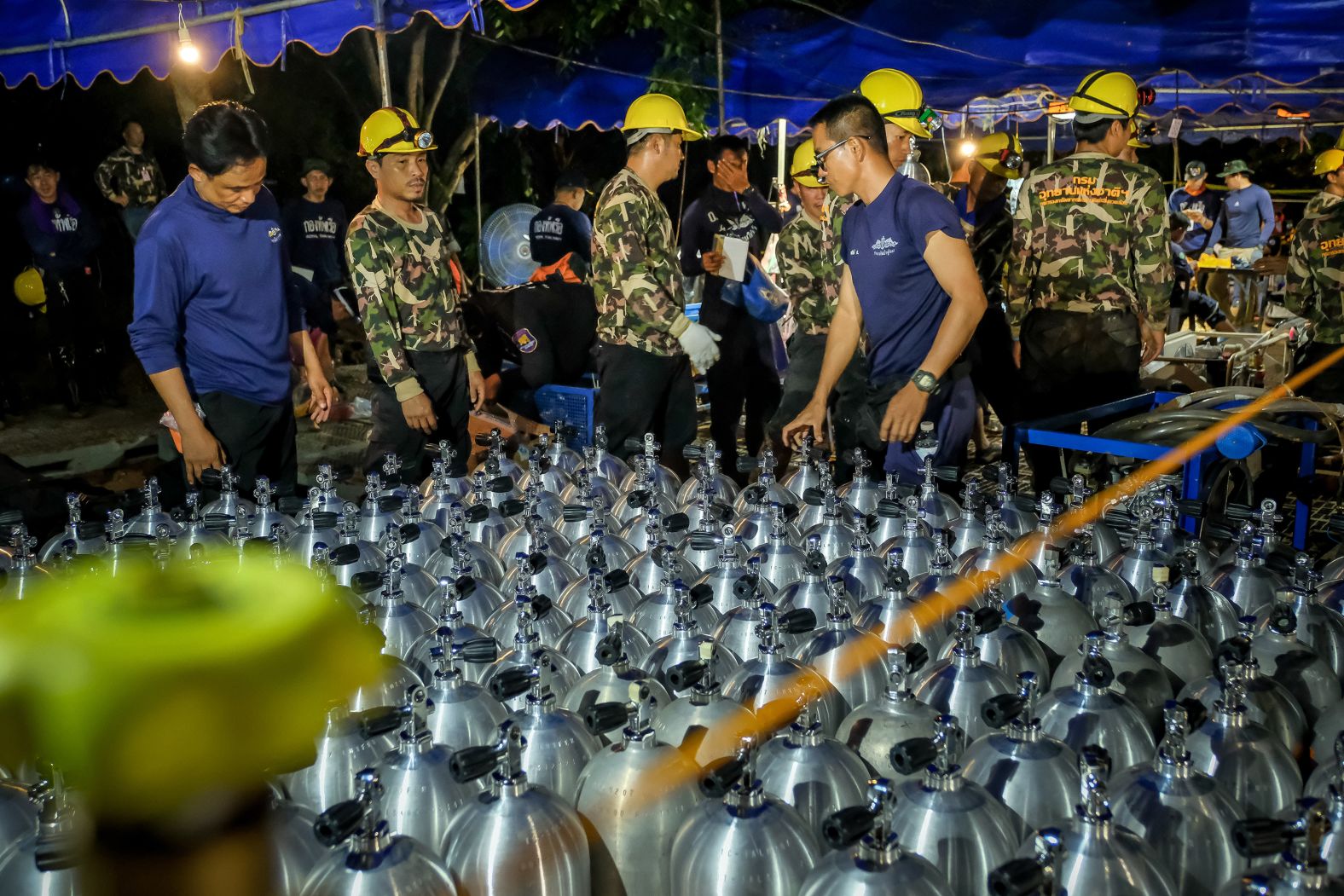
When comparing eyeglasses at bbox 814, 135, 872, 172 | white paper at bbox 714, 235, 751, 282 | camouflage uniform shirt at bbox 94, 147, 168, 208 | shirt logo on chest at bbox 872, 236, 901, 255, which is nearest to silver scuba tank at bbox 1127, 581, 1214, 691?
shirt logo on chest at bbox 872, 236, 901, 255

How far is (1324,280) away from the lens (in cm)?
684

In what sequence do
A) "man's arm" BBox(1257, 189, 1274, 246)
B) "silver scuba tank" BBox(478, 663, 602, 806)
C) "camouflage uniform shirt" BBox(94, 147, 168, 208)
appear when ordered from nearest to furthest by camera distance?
"silver scuba tank" BBox(478, 663, 602, 806), "camouflage uniform shirt" BBox(94, 147, 168, 208), "man's arm" BBox(1257, 189, 1274, 246)

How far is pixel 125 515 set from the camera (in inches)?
123

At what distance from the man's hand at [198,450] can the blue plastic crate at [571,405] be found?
6.80 ft

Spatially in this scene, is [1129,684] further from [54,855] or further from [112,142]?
[112,142]

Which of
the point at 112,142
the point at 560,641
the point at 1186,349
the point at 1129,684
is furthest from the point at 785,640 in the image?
the point at 112,142

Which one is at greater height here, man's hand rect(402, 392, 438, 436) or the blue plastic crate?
man's hand rect(402, 392, 438, 436)

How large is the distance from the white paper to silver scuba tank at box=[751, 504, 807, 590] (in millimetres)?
3777

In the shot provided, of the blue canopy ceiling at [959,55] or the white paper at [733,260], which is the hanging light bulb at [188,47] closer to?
the blue canopy ceiling at [959,55]

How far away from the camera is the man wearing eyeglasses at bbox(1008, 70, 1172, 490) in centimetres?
486

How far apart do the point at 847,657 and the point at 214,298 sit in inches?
115

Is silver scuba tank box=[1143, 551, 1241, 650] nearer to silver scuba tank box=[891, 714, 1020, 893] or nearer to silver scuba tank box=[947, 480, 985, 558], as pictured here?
silver scuba tank box=[947, 480, 985, 558]

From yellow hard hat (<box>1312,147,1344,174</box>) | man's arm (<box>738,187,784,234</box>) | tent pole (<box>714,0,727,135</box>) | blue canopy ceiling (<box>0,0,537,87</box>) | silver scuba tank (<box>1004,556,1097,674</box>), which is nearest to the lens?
silver scuba tank (<box>1004,556,1097,674</box>)

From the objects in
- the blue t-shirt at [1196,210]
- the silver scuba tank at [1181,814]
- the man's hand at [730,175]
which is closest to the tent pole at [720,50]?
the man's hand at [730,175]
